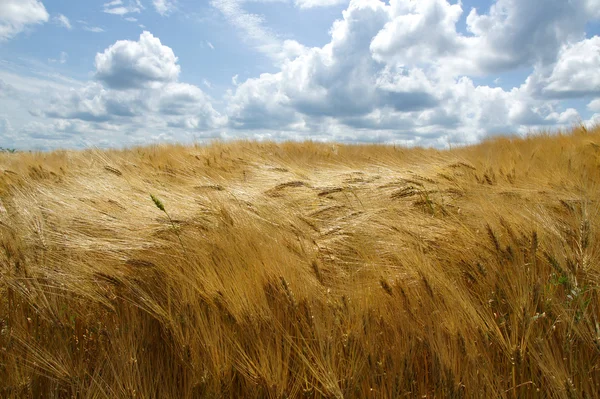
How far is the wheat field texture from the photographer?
1064 mm

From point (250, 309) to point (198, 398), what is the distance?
28 cm

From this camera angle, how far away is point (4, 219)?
5.59 feet

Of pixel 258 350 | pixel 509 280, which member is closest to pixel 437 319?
pixel 509 280

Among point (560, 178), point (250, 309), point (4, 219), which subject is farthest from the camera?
point (560, 178)

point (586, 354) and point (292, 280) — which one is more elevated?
point (292, 280)

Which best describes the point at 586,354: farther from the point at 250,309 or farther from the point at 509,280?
the point at 250,309

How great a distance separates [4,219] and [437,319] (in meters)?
1.90

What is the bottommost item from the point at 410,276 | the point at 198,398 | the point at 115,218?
the point at 198,398

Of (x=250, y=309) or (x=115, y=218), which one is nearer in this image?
(x=250, y=309)

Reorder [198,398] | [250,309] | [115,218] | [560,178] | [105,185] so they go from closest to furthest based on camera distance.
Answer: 1. [198,398]
2. [250,309]
3. [115,218]
4. [560,178]
5. [105,185]

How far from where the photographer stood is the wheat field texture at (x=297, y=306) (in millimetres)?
1064

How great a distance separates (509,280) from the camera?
128 centimetres

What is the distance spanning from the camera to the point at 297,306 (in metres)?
1.17

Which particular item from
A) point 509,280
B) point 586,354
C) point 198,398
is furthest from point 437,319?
point 198,398
